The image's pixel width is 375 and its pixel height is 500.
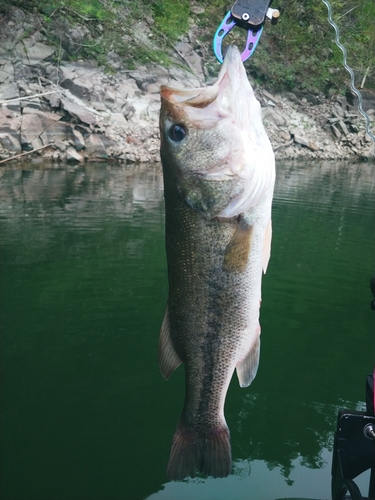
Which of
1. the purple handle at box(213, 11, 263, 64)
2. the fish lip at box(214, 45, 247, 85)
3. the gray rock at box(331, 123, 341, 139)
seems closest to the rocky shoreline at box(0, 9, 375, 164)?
the gray rock at box(331, 123, 341, 139)

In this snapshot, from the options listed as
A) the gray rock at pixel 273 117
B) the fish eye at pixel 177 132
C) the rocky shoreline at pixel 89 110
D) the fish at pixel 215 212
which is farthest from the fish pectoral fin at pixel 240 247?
the gray rock at pixel 273 117

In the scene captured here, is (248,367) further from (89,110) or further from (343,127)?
(343,127)

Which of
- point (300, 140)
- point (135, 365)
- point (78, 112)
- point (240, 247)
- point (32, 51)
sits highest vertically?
point (32, 51)

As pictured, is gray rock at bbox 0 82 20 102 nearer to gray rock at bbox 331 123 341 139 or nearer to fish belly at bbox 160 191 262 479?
gray rock at bbox 331 123 341 139

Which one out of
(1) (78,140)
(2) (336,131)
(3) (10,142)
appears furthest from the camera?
(2) (336,131)

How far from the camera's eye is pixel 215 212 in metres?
2.10

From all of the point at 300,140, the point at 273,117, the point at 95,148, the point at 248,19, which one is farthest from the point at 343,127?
the point at 248,19

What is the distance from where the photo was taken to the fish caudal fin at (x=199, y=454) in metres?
2.29

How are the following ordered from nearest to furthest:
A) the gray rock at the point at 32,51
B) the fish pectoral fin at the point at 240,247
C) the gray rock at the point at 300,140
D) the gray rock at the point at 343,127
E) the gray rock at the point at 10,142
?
the fish pectoral fin at the point at 240,247 → the gray rock at the point at 10,142 → the gray rock at the point at 32,51 → the gray rock at the point at 300,140 → the gray rock at the point at 343,127

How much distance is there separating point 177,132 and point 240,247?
0.52 meters

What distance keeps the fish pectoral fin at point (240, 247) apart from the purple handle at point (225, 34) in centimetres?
68

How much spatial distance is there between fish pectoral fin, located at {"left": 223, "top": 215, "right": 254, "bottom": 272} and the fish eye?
0.40 m

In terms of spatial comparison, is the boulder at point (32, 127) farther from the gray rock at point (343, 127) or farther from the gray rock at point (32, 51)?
the gray rock at point (343, 127)

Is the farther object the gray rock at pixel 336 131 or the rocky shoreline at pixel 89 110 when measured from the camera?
the gray rock at pixel 336 131
